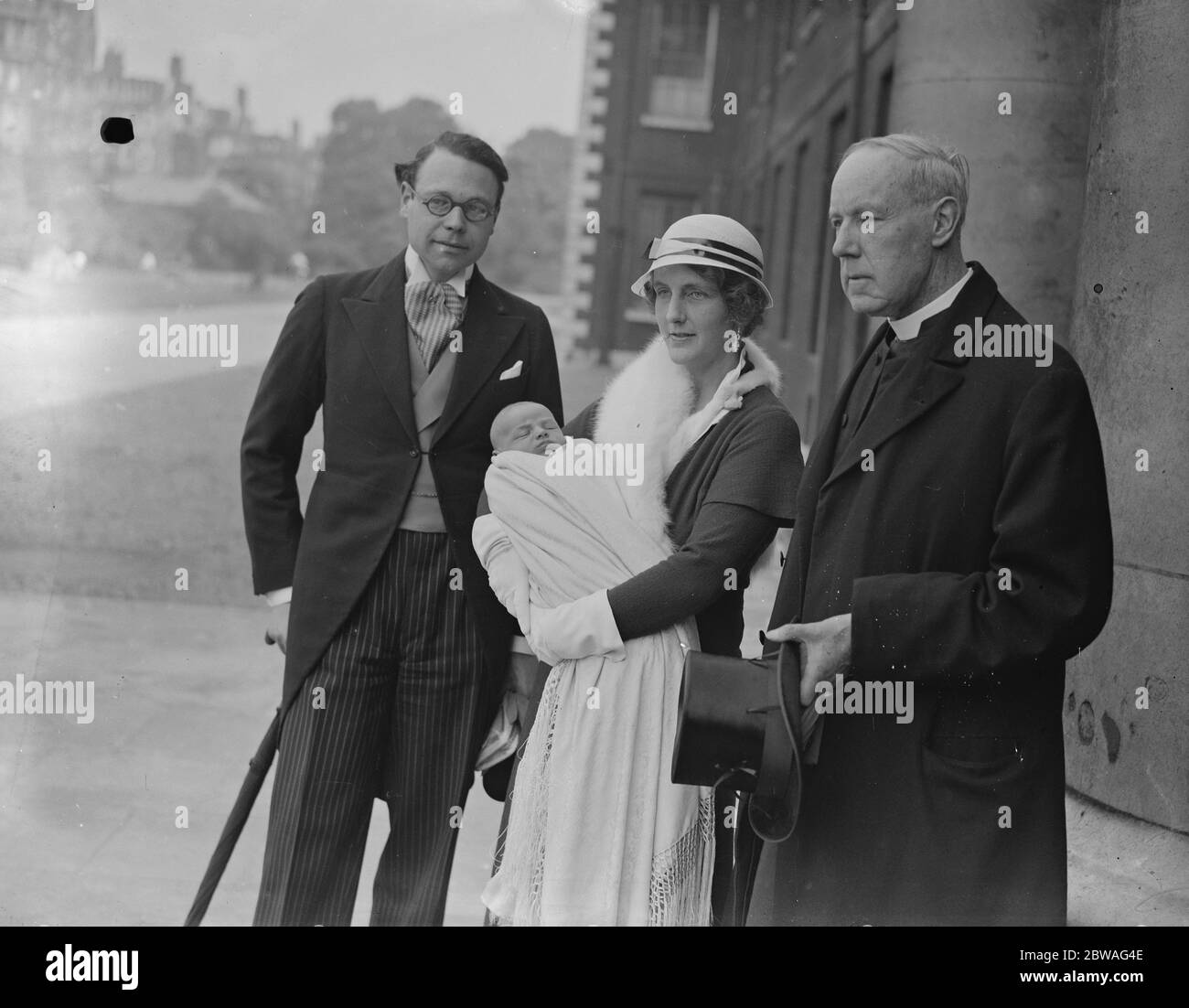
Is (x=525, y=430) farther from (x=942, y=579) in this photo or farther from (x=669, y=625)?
(x=942, y=579)

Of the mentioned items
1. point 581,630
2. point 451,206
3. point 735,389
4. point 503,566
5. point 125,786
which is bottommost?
point 125,786

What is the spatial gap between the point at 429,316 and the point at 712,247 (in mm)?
683

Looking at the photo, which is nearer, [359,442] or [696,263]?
[696,263]

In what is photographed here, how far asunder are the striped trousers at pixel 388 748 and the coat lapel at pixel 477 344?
0.29m

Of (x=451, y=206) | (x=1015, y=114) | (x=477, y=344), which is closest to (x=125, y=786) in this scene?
(x=477, y=344)

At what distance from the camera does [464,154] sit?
288 centimetres

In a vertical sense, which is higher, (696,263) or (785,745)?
(696,263)

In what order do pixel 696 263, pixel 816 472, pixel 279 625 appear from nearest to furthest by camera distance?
1. pixel 816 472
2. pixel 696 263
3. pixel 279 625

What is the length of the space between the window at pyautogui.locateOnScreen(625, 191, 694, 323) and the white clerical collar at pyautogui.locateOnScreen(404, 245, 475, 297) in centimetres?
61

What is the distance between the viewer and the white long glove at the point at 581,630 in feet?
8.71

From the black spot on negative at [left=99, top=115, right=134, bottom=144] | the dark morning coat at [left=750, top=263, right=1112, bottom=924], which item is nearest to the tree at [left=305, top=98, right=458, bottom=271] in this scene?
the black spot on negative at [left=99, top=115, right=134, bottom=144]

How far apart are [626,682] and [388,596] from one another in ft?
1.89

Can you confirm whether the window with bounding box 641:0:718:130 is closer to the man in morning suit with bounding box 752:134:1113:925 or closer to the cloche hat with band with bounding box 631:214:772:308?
the cloche hat with band with bounding box 631:214:772:308

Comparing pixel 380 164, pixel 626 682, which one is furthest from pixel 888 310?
pixel 380 164
